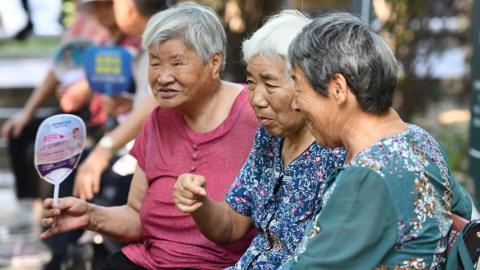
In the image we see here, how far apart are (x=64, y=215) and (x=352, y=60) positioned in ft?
4.37

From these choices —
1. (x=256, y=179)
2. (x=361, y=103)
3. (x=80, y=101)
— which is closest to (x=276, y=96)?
(x=256, y=179)

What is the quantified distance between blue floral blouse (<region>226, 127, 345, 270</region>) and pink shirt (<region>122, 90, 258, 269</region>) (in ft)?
0.91

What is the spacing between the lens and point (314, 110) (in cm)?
257

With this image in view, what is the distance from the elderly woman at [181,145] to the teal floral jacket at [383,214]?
0.93 metres

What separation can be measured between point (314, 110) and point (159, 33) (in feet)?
3.55

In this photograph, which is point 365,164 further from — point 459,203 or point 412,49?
point 412,49

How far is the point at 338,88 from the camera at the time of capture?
99.1 inches

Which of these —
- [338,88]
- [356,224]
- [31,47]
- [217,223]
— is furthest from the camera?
[31,47]

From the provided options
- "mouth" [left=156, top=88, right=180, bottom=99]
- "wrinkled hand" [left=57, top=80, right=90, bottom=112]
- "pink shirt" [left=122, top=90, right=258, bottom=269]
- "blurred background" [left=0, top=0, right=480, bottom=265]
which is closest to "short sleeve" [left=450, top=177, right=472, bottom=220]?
"pink shirt" [left=122, top=90, right=258, bottom=269]

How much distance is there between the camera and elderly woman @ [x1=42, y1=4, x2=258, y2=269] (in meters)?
3.46

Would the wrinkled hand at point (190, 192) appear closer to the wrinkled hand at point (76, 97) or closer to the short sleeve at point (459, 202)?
the short sleeve at point (459, 202)

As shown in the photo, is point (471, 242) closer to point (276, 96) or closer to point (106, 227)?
point (276, 96)

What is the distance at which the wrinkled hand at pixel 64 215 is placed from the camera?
3.31 metres

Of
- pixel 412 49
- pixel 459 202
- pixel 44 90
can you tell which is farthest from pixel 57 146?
pixel 412 49
